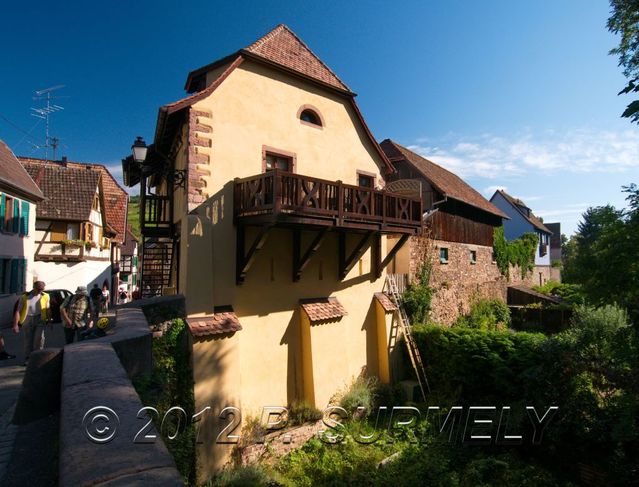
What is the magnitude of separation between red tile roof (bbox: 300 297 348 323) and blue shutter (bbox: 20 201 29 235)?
43.8 ft

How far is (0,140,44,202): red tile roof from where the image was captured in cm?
1456

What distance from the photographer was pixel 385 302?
13227 mm

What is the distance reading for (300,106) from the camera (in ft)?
37.0

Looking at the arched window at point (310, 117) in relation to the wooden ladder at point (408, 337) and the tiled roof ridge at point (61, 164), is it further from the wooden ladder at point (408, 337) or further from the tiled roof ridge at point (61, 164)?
the tiled roof ridge at point (61, 164)

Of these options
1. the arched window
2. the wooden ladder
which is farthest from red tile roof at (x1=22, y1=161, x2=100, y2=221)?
the wooden ladder

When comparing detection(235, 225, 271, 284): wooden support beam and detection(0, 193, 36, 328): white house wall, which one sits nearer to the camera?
detection(235, 225, 271, 284): wooden support beam

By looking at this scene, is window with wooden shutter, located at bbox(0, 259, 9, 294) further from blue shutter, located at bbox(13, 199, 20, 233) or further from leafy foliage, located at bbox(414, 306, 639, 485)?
leafy foliage, located at bbox(414, 306, 639, 485)

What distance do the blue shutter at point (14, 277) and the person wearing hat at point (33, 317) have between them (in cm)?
848

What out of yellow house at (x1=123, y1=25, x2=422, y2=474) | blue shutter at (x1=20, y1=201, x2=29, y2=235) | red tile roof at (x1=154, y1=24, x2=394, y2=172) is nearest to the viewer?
yellow house at (x1=123, y1=25, x2=422, y2=474)

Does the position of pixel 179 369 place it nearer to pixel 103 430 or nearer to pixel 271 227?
pixel 271 227

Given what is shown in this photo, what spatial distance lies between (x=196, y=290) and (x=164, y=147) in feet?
16.8

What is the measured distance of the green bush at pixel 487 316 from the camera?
20.3 meters

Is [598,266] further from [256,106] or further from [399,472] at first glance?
[256,106]

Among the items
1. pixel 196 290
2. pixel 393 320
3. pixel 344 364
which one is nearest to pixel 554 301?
pixel 393 320
